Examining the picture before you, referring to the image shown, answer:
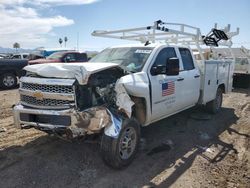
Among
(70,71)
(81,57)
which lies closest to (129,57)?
(70,71)

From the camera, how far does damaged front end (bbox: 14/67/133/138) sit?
13.5 ft

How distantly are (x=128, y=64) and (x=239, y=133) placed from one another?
10.3ft

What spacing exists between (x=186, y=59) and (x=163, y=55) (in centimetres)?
105

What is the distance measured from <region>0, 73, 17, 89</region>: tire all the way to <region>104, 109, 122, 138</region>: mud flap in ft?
32.5

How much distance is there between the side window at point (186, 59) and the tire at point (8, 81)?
9.11 m

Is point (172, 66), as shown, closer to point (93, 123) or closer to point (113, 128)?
point (113, 128)

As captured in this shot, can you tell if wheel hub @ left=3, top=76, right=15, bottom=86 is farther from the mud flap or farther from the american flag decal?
the mud flap

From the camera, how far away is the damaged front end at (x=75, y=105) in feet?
13.5

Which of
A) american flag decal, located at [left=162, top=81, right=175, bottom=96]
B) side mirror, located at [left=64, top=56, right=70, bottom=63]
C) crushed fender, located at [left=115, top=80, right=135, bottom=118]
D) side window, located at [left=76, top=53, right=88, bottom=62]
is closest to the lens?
crushed fender, located at [left=115, top=80, right=135, bottom=118]

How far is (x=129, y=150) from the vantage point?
4574 mm

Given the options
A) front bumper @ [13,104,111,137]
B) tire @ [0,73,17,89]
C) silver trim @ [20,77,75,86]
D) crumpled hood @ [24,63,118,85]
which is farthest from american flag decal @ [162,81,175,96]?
tire @ [0,73,17,89]

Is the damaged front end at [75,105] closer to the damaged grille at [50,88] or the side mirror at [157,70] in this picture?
the damaged grille at [50,88]

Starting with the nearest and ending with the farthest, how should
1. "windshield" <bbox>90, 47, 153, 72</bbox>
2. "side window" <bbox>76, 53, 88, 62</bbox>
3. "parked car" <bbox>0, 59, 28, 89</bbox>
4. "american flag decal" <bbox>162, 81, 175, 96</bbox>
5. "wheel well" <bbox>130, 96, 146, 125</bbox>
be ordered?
"wheel well" <bbox>130, 96, 146, 125</bbox> < "windshield" <bbox>90, 47, 153, 72</bbox> < "american flag decal" <bbox>162, 81, 175, 96</bbox> < "parked car" <bbox>0, 59, 28, 89</bbox> < "side window" <bbox>76, 53, 88, 62</bbox>

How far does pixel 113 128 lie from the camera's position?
4.16 meters
